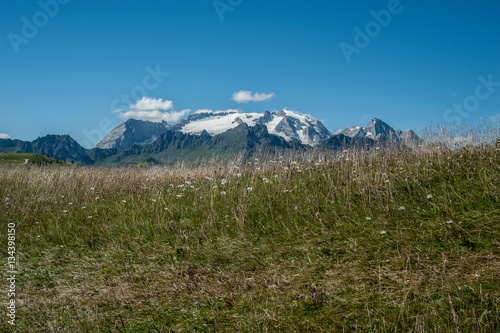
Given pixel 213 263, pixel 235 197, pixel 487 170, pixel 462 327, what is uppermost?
pixel 487 170

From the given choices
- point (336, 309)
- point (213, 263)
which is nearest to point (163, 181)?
point (213, 263)

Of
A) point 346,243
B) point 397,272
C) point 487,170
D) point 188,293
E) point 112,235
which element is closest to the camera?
point 397,272

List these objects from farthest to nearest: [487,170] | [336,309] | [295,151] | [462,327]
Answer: [295,151]
[487,170]
[336,309]
[462,327]

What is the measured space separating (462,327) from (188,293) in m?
3.00

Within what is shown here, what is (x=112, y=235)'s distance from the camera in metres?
6.39

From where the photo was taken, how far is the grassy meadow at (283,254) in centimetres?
309

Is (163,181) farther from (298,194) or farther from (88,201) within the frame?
(298,194)

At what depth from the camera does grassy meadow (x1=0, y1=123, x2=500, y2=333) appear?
3092 millimetres

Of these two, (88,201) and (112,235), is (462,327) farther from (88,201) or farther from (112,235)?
(88,201)

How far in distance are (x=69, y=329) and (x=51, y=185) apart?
→ 26.6 ft

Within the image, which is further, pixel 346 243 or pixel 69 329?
pixel 346 243

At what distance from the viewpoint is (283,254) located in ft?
15.5

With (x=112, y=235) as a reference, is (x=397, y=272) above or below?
above

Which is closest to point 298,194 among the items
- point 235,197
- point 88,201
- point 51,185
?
point 235,197
